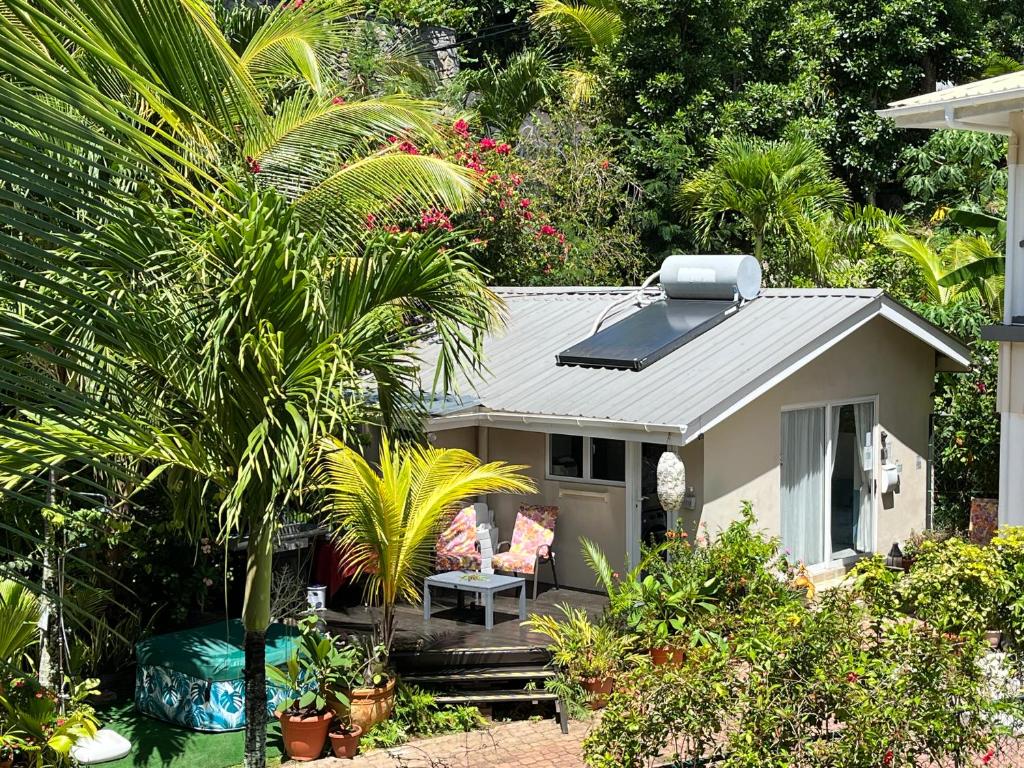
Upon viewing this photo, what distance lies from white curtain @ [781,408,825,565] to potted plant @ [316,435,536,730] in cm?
462

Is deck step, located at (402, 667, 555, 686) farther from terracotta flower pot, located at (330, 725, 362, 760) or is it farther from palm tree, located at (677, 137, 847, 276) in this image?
palm tree, located at (677, 137, 847, 276)

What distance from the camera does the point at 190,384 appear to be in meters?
7.85

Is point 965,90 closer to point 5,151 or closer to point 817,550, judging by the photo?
point 817,550

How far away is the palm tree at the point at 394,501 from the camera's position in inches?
393

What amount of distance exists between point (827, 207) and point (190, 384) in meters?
17.2

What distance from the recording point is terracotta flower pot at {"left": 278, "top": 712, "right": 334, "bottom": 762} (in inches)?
381

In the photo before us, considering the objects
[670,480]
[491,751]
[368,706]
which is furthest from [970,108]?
[368,706]

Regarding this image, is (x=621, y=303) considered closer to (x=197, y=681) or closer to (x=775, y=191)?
(x=775, y=191)

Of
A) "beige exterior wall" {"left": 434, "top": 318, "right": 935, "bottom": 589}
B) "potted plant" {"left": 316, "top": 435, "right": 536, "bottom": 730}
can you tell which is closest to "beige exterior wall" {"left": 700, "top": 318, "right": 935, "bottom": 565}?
"beige exterior wall" {"left": 434, "top": 318, "right": 935, "bottom": 589}

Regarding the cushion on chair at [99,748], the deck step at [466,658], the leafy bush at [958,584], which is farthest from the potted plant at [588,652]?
the cushion on chair at [99,748]

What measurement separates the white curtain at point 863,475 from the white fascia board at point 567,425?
426 centimetres

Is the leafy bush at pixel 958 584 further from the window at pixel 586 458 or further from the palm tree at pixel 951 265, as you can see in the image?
the palm tree at pixel 951 265

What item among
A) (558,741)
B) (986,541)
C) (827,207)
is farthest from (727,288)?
(827,207)

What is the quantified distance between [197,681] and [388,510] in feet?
7.28
